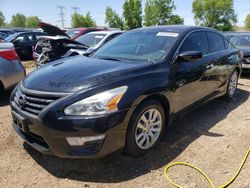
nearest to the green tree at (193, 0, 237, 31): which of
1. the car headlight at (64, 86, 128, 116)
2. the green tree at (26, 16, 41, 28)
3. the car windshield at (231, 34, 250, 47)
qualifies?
the car windshield at (231, 34, 250, 47)

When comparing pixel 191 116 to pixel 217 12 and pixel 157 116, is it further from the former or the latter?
pixel 217 12

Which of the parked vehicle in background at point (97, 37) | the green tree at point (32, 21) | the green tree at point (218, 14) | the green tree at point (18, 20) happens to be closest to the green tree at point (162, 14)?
the green tree at point (218, 14)

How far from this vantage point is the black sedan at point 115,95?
2766mm

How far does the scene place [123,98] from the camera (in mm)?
2900

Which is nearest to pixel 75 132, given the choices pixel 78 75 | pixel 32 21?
pixel 78 75

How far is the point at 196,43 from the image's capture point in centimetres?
443

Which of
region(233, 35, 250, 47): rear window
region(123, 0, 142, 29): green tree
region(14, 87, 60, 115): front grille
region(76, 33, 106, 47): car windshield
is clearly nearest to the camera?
region(14, 87, 60, 115): front grille

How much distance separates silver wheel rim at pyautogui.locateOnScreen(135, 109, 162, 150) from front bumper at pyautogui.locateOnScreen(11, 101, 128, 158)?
30 centimetres

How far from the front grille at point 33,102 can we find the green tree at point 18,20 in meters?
110

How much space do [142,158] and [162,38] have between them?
1.77 metres

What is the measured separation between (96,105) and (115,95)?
0.23 metres

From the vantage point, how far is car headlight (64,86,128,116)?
275cm

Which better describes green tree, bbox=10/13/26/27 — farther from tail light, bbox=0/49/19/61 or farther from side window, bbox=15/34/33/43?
tail light, bbox=0/49/19/61

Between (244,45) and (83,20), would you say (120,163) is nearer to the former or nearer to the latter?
(244,45)
